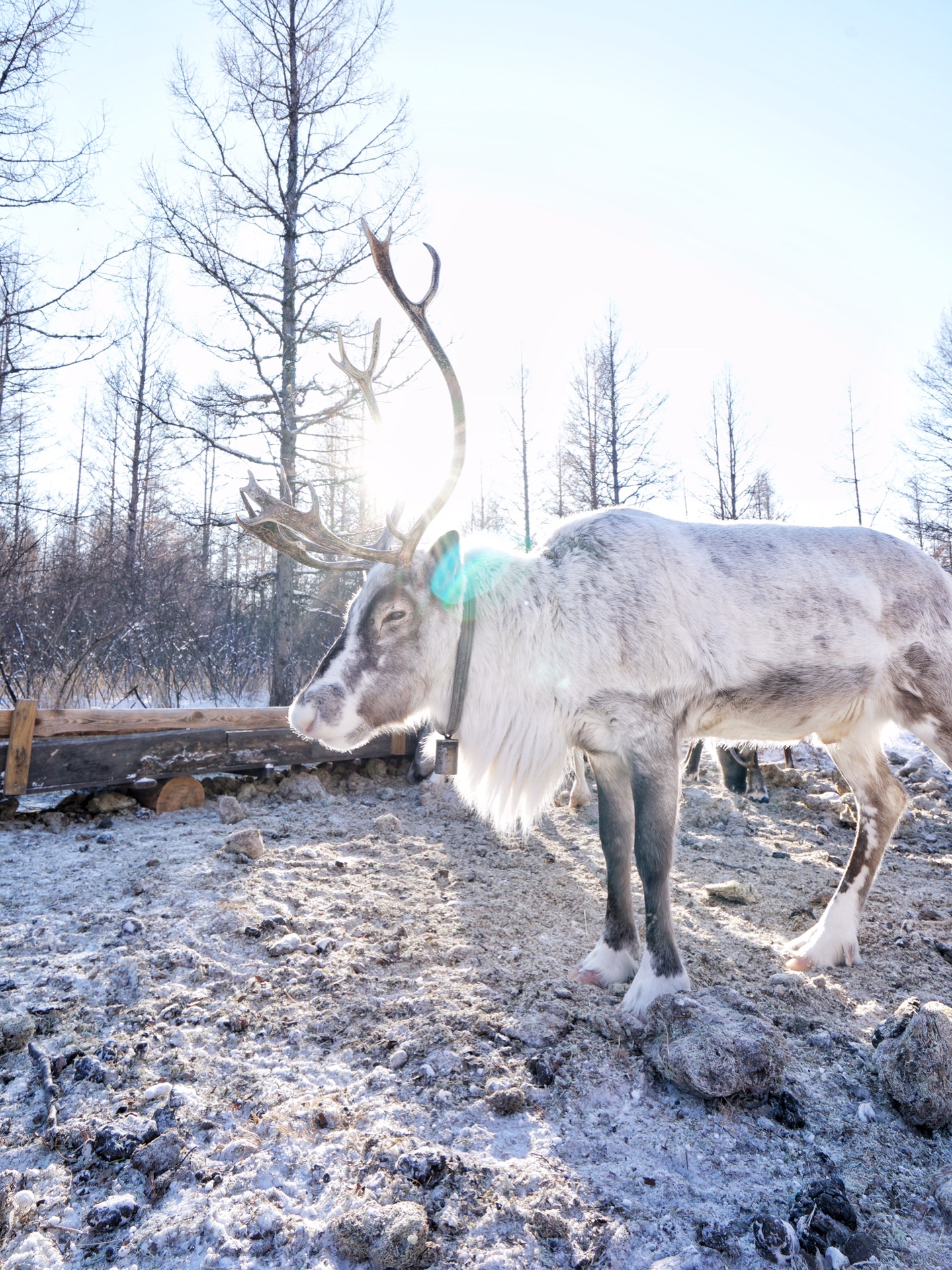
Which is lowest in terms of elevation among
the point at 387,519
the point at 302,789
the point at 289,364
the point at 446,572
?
the point at 302,789

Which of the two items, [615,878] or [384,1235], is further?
[615,878]

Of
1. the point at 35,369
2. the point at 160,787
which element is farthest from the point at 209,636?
the point at 160,787

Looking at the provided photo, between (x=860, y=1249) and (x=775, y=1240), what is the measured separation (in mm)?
175

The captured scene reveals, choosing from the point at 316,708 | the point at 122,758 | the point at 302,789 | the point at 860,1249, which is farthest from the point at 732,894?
the point at 122,758

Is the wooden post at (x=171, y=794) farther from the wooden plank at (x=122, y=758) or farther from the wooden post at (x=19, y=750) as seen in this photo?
the wooden post at (x=19, y=750)

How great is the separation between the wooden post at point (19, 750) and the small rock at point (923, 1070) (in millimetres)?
4602

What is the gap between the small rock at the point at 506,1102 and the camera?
181 cm

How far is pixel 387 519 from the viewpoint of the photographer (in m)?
2.96

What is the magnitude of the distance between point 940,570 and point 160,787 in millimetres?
4870

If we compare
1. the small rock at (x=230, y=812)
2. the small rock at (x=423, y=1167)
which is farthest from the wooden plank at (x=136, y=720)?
the small rock at (x=423, y=1167)

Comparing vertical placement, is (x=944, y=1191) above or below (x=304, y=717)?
below

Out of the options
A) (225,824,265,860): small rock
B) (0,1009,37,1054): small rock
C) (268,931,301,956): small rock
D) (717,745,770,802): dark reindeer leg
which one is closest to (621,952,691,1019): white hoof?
(268,931,301,956): small rock

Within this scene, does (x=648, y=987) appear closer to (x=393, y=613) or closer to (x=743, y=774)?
(x=393, y=613)

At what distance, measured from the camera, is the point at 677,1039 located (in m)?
1.99
